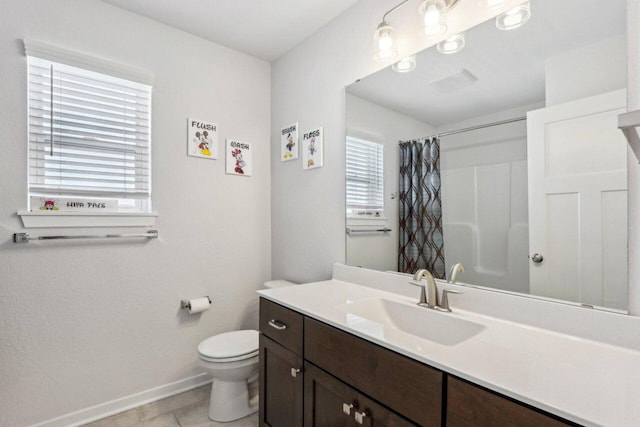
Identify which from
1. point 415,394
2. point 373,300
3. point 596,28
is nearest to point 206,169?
point 373,300

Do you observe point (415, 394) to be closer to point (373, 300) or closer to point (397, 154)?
point (373, 300)

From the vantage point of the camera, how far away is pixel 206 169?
2.28 metres

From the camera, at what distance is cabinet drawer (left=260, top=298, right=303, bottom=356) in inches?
54.1

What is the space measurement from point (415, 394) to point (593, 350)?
1.83ft

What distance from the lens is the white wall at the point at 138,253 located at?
1.64 metres

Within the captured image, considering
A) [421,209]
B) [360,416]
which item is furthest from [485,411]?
[421,209]

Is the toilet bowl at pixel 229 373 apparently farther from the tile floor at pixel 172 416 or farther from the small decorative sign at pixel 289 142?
the small decorative sign at pixel 289 142

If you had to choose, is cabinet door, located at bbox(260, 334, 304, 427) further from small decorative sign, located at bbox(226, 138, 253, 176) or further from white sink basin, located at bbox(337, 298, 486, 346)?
small decorative sign, located at bbox(226, 138, 253, 176)

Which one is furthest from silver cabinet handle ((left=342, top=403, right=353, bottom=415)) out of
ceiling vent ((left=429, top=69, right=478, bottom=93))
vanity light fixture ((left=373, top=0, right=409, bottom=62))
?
vanity light fixture ((left=373, top=0, right=409, bottom=62))

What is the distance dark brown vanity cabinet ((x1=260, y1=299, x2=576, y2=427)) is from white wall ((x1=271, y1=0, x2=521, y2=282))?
2.31 ft

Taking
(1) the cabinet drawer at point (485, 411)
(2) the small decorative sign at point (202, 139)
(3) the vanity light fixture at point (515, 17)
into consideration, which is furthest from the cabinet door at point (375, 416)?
(2) the small decorative sign at point (202, 139)

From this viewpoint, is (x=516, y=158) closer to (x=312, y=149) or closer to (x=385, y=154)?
(x=385, y=154)

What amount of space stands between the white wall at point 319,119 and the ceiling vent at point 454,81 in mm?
201

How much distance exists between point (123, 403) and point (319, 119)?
2228 millimetres
